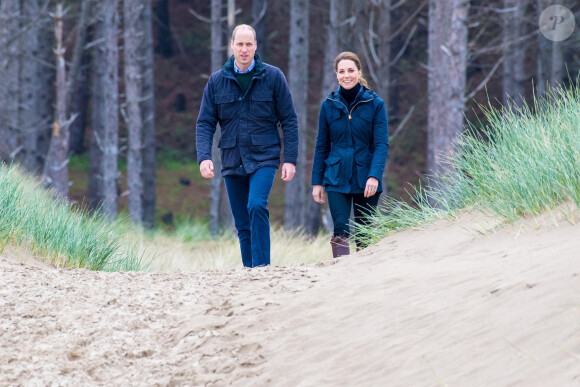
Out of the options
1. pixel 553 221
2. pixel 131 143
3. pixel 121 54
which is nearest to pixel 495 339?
pixel 553 221

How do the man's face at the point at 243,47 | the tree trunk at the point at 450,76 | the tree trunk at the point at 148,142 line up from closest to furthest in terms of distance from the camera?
the man's face at the point at 243,47 < the tree trunk at the point at 450,76 < the tree trunk at the point at 148,142

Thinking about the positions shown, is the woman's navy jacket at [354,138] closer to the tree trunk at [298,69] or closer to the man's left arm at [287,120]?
the man's left arm at [287,120]

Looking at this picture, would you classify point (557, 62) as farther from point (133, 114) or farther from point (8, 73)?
point (8, 73)

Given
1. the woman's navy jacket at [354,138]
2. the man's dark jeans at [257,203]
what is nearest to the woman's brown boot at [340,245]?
the woman's navy jacket at [354,138]

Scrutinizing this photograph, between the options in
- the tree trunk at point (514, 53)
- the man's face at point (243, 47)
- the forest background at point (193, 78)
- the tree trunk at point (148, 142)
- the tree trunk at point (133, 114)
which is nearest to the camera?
the man's face at point (243, 47)

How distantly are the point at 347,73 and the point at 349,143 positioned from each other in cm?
54

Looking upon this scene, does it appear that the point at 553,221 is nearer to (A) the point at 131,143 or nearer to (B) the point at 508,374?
(B) the point at 508,374

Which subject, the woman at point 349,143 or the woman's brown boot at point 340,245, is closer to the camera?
the woman at point 349,143

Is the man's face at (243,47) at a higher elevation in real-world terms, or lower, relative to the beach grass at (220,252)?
higher

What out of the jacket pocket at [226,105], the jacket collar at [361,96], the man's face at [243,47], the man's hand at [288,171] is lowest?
the man's hand at [288,171]

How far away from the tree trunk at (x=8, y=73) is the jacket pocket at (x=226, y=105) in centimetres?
1002

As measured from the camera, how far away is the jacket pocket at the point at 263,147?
233 inches

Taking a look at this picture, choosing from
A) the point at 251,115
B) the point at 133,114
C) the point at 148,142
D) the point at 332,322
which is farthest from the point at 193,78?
the point at 332,322

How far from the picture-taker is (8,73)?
1566cm
